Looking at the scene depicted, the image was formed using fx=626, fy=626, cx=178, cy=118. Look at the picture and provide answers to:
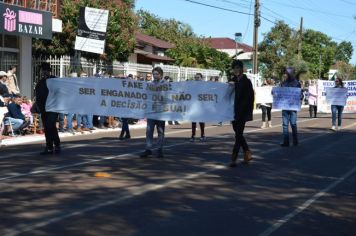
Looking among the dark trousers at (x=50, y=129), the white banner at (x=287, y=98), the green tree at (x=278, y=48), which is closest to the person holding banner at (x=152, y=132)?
the dark trousers at (x=50, y=129)

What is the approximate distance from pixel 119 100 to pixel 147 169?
304 cm

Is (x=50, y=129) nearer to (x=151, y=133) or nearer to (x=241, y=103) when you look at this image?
(x=151, y=133)

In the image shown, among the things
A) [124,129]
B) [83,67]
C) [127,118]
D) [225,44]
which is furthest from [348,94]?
[225,44]

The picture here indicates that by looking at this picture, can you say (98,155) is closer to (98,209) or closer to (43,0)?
(98,209)

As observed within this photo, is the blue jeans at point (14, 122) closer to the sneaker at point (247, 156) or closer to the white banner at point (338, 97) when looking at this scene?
the sneaker at point (247, 156)

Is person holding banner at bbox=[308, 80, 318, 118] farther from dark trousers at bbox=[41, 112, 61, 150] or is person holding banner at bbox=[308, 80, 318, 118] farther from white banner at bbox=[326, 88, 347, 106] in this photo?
dark trousers at bbox=[41, 112, 61, 150]

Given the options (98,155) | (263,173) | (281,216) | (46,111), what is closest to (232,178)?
(263,173)

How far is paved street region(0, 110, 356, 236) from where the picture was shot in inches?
273

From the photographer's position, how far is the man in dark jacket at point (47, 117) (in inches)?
513

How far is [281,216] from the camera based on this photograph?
24.6ft

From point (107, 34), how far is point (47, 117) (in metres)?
13.9

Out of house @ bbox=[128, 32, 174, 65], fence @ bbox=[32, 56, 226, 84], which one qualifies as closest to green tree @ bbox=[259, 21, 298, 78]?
house @ bbox=[128, 32, 174, 65]

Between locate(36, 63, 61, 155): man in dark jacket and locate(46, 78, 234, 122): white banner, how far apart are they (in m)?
0.15

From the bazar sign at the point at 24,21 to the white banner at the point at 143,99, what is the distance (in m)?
8.02
